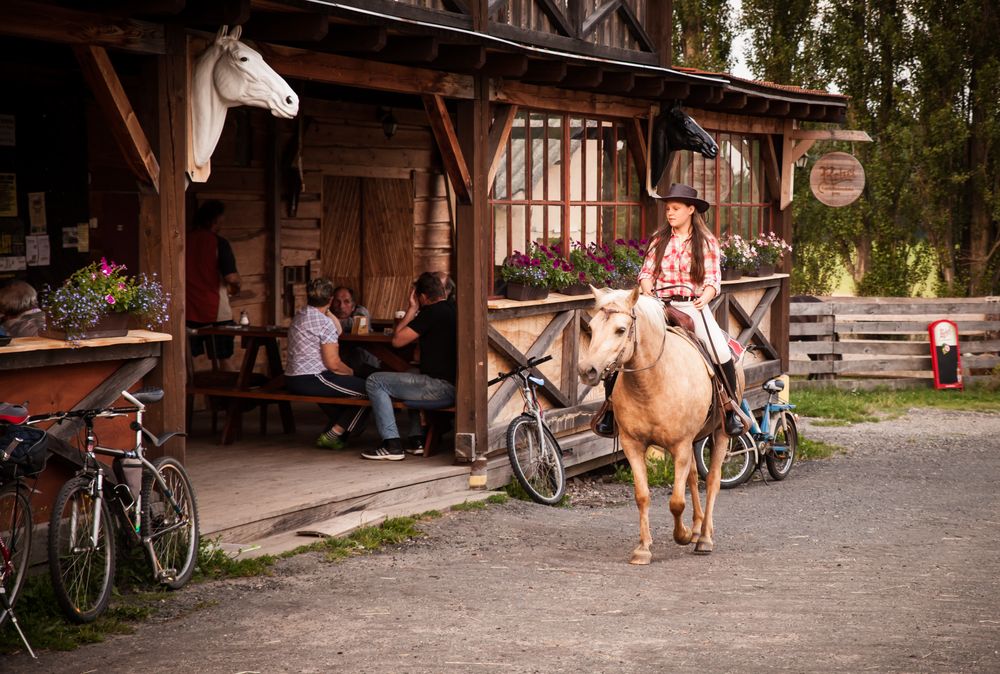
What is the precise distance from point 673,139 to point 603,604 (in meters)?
6.44

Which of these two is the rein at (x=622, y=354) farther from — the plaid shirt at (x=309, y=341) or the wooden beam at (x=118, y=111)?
the plaid shirt at (x=309, y=341)

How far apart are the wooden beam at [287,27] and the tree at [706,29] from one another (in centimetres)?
1686

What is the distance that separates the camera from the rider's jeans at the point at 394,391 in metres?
10.1

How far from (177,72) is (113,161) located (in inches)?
162

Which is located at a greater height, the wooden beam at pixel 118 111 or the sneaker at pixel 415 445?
the wooden beam at pixel 118 111

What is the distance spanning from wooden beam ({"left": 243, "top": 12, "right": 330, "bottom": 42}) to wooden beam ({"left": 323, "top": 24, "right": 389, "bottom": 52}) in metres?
0.42

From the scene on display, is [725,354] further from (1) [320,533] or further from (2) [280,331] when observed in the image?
(2) [280,331]

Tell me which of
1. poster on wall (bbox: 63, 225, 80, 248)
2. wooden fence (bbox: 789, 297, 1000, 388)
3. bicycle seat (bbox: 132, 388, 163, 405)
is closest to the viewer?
bicycle seat (bbox: 132, 388, 163, 405)

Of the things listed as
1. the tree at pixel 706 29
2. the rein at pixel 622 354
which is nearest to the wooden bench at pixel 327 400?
the rein at pixel 622 354

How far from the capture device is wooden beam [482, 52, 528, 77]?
31.6 feet

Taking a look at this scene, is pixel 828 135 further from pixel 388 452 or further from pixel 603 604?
pixel 603 604

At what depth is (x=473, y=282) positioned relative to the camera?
986 centimetres

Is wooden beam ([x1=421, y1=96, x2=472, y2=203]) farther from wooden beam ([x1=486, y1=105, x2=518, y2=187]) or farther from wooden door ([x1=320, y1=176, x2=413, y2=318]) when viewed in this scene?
wooden door ([x1=320, y1=176, x2=413, y2=318])

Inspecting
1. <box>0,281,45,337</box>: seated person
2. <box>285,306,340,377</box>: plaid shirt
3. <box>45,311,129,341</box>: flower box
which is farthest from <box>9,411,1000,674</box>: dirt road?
<box>285,306,340,377</box>: plaid shirt
